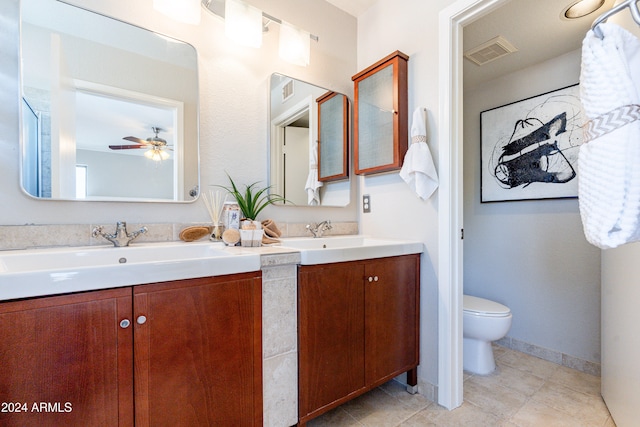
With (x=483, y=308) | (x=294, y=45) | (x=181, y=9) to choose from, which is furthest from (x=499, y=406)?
(x=181, y=9)

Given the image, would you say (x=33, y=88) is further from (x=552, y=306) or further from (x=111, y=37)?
(x=552, y=306)

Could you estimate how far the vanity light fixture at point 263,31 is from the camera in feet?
5.02

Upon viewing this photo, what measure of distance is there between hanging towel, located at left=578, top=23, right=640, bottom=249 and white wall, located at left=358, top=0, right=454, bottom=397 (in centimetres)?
89

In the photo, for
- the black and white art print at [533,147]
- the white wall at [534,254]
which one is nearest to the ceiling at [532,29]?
the white wall at [534,254]

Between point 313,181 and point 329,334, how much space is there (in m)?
0.97

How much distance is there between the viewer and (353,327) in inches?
52.3

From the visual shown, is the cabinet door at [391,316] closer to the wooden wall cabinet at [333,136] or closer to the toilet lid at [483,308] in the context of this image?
the toilet lid at [483,308]

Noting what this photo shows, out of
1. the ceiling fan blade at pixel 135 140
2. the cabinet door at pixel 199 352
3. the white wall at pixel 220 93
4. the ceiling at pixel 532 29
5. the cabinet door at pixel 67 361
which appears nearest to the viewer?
the cabinet door at pixel 67 361

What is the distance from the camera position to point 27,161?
1.13 meters

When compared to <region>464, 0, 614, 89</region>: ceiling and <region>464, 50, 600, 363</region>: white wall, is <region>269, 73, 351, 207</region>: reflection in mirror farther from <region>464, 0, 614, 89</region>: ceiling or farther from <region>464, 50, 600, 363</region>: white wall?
<region>464, 50, 600, 363</region>: white wall

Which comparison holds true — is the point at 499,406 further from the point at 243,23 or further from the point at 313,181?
the point at 243,23

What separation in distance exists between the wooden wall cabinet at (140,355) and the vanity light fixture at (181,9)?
49.8 inches

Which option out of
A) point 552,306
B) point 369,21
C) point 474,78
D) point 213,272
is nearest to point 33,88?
point 213,272

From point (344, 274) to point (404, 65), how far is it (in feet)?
4.15
